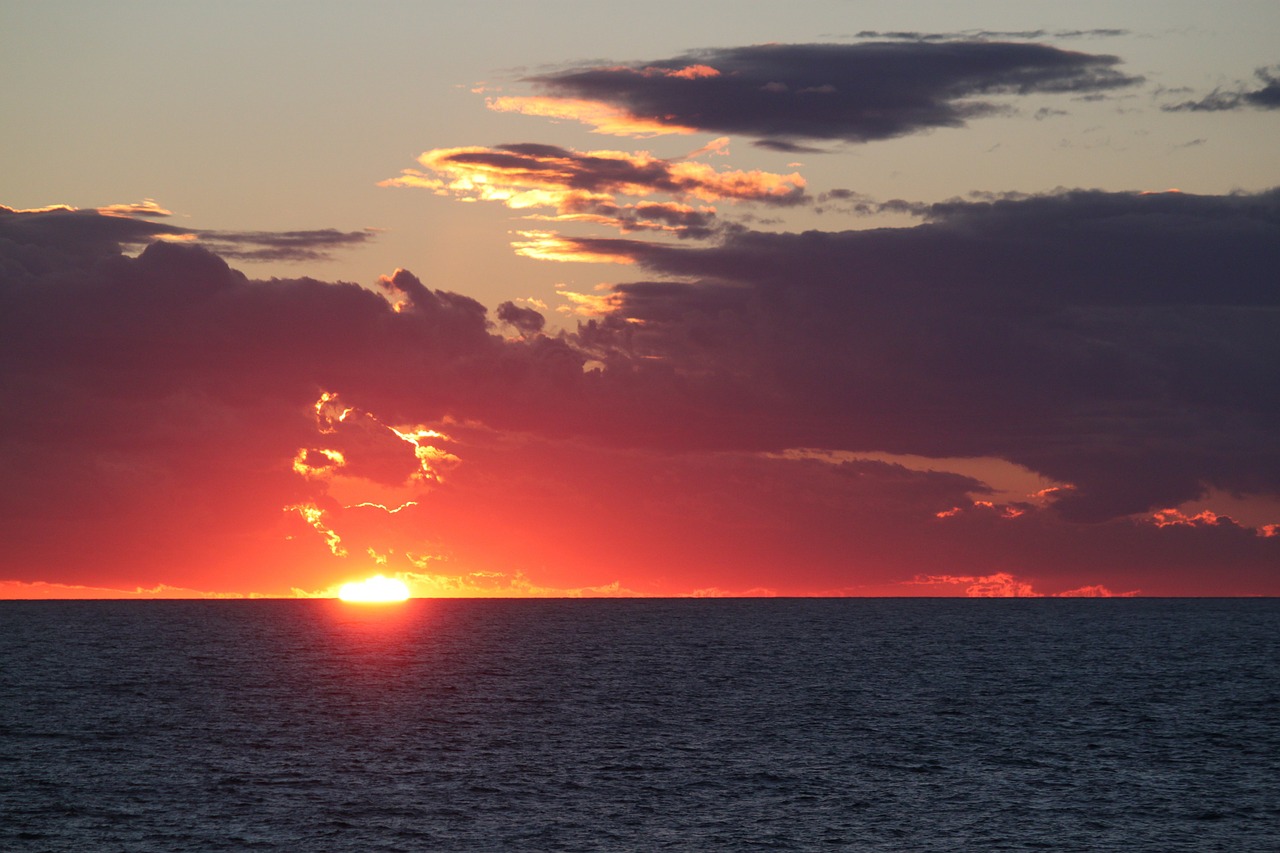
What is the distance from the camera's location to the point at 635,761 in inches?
3162

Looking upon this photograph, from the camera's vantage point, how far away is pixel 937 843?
195ft

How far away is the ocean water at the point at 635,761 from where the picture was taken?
6122 cm

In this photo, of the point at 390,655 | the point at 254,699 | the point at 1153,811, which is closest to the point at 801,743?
the point at 1153,811

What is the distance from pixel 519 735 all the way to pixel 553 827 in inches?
1197

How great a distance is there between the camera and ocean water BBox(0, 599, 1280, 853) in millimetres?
61219

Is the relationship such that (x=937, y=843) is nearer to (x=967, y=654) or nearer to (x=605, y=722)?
(x=605, y=722)

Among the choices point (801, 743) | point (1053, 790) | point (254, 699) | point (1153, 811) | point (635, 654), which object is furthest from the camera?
point (635, 654)

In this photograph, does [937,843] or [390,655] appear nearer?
[937,843]

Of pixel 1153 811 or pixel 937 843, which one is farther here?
pixel 1153 811

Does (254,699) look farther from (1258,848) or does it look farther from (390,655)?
(1258,848)

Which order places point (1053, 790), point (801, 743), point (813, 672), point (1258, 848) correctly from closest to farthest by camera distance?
1. point (1258, 848)
2. point (1053, 790)
3. point (801, 743)
4. point (813, 672)

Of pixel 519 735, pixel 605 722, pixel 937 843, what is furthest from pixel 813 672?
pixel 937 843

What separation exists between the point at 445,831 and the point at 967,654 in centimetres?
13618

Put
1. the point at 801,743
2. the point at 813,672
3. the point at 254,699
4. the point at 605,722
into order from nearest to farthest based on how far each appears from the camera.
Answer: the point at 801,743 → the point at 605,722 → the point at 254,699 → the point at 813,672
